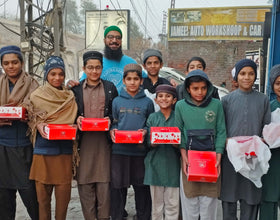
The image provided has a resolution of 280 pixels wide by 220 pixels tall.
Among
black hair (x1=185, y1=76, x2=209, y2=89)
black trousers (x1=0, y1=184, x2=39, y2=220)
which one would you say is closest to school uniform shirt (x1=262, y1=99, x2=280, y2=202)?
black hair (x1=185, y1=76, x2=209, y2=89)

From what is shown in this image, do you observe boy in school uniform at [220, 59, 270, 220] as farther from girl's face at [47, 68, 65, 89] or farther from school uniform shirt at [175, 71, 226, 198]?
girl's face at [47, 68, 65, 89]

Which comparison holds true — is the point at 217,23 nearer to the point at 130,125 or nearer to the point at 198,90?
the point at 198,90

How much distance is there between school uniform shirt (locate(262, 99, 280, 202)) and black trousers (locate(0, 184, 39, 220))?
2146 millimetres

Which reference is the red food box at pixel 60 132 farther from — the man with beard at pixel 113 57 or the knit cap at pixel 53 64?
the man with beard at pixel 113 57

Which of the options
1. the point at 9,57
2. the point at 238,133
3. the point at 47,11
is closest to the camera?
the point at 238,133

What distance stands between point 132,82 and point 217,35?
1303 centimetres

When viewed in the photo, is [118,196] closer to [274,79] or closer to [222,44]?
[274,79]

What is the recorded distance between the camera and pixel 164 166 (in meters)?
2.75

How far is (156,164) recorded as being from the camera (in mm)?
2764

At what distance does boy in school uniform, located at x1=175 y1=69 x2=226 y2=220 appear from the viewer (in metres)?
2.58

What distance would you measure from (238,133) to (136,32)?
1833 inches

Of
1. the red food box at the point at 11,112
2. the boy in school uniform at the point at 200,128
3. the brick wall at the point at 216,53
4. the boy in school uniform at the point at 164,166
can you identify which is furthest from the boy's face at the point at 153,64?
the brick wall at the point at 216,53

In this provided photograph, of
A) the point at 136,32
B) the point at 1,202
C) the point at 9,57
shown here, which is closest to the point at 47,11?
the point at 9,57

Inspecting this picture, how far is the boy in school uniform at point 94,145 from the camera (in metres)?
2.82
